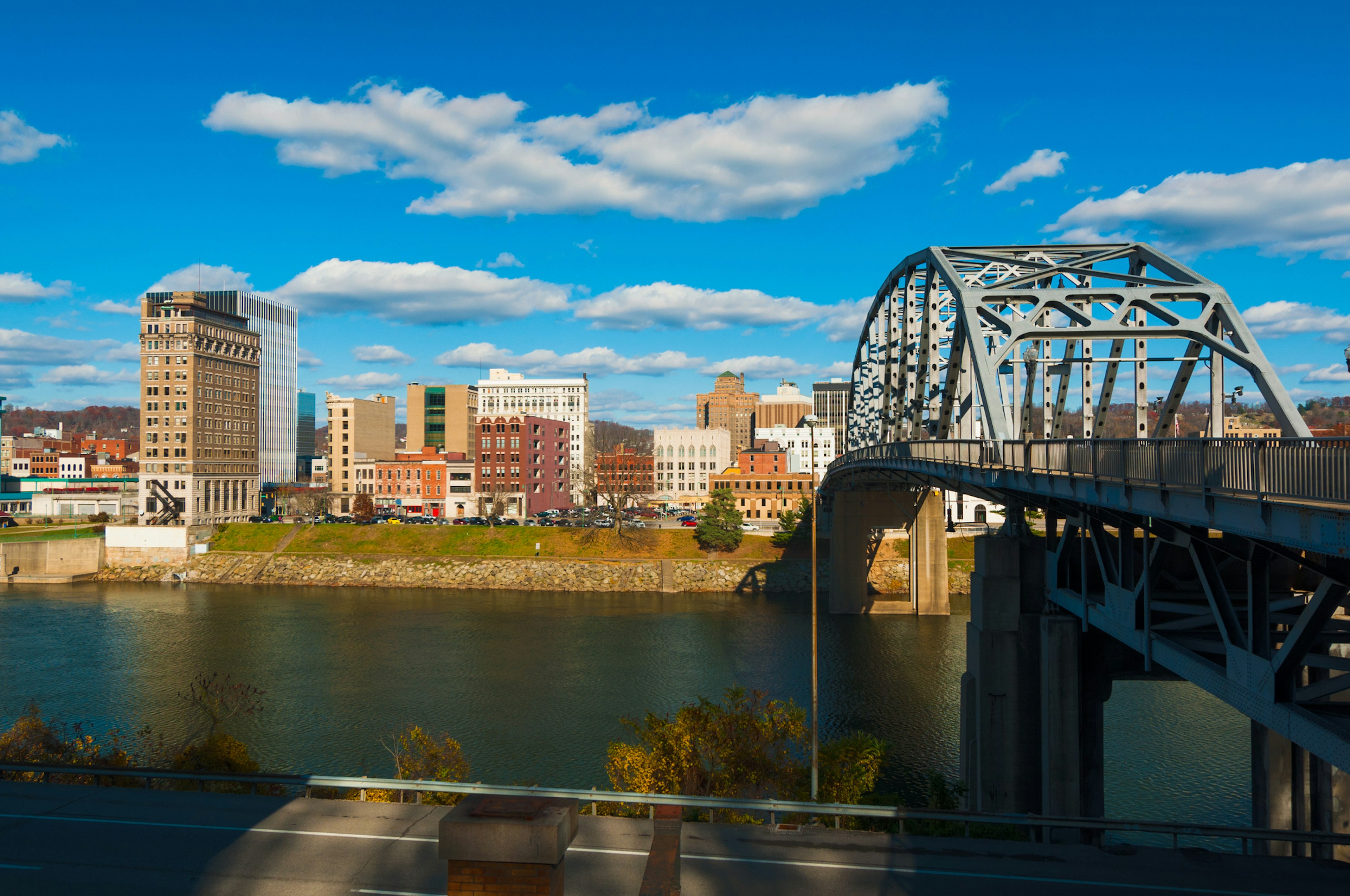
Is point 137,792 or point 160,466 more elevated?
point 160,466

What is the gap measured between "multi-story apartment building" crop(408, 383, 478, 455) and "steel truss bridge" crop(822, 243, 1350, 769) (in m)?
121

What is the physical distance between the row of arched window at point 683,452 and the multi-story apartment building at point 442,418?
4695cm

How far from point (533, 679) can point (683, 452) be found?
8798 centimetres

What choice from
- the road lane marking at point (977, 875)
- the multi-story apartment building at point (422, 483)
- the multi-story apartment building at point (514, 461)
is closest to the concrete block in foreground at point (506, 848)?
the road lane marking at point (977, 875)

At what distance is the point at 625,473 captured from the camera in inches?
4781

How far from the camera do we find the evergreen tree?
241 ft

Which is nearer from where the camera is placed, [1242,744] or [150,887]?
[150,887]

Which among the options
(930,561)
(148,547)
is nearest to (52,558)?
(148,547)

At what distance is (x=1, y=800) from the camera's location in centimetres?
1555

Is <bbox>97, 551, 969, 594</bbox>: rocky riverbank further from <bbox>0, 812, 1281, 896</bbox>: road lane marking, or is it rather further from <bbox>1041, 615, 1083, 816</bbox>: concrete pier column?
<bbox>0, 812, 1281, 896</bbox>: road lane marking

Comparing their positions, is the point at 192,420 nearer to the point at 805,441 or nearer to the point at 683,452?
the point at 683,452

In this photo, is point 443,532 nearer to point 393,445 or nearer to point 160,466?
point 160,466

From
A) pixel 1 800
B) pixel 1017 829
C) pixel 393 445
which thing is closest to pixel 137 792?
pixel 1 800

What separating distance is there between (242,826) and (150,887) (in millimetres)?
2299
